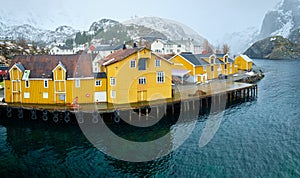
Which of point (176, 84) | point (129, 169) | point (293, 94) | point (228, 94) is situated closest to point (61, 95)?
point (129, 169)

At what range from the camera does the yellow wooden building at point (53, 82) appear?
35844 millimetres

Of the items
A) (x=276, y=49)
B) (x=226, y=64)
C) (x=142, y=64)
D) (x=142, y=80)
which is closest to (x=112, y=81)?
(x=142, y=80)

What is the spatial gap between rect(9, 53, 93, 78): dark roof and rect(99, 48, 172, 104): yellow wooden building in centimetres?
250

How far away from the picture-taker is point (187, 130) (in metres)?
31.6

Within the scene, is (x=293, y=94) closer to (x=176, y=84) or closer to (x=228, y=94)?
(x=228, y=94)

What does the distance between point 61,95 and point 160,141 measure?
49.4ft

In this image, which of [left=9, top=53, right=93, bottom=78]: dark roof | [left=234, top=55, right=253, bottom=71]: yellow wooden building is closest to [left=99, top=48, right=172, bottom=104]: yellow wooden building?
[left=9, top=53, right=93, bottom=78]: dark roof

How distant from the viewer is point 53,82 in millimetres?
35875

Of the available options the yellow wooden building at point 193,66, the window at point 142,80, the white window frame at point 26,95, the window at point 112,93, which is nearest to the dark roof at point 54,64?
the white window frame at point 26,95

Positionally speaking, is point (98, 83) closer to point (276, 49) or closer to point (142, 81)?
point (142, 81)

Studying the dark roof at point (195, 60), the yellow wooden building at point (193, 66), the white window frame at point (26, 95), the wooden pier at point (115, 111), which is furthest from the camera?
the dark roof at point (195, 60)

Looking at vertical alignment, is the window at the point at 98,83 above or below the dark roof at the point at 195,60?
below

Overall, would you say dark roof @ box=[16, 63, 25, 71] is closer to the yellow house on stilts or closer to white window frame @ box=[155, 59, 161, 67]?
the yellow house on stilts

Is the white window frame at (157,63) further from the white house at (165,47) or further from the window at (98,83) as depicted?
the white house at (165,47)
